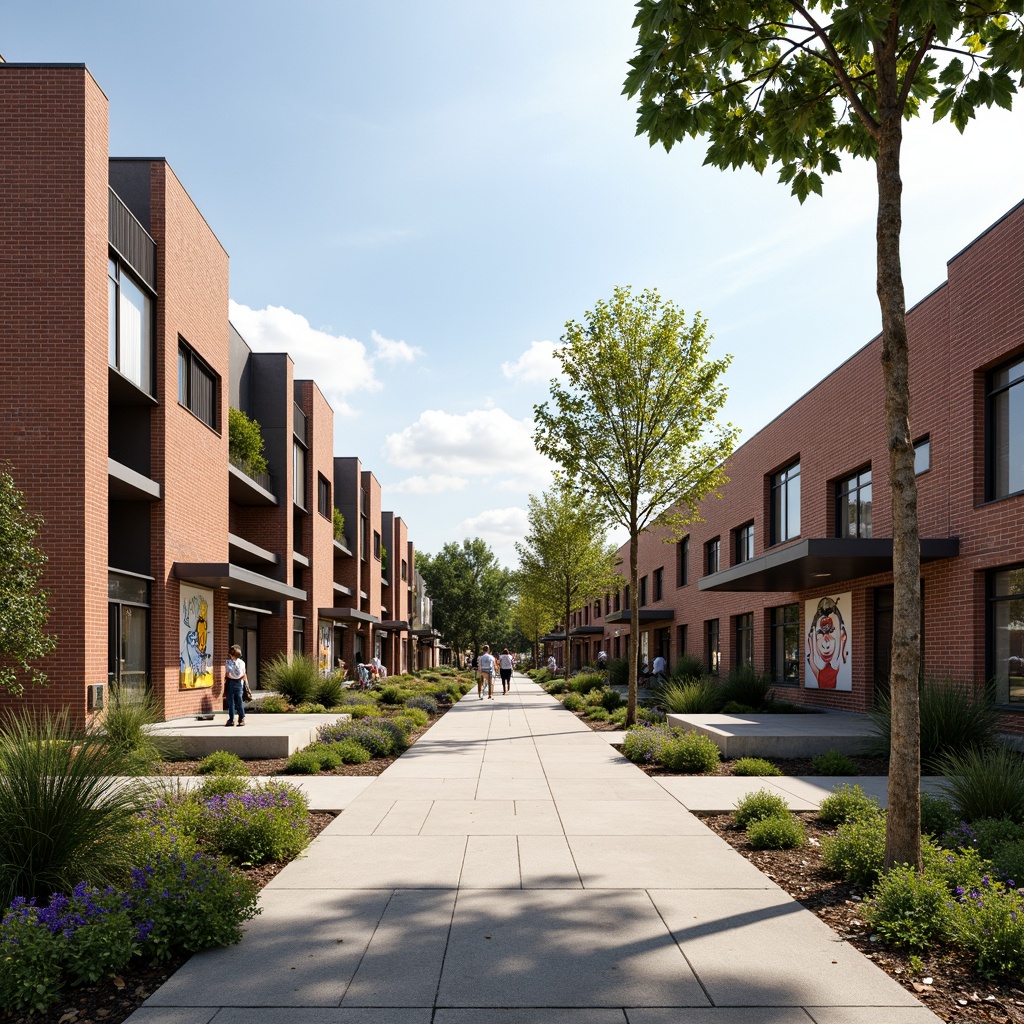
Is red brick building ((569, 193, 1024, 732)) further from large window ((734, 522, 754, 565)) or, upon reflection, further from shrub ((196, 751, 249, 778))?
shrub ((196, 751, 249, 778))

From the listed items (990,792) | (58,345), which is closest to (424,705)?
(58,345)

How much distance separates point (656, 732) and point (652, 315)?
9.10 metres

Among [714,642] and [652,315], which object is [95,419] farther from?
[714,642]

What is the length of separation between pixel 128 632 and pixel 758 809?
12.6 m

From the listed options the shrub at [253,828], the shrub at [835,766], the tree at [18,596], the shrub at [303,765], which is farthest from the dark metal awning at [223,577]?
the shrub at [835,766]

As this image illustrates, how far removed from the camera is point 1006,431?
46.2 ft

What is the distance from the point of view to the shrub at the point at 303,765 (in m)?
12.1

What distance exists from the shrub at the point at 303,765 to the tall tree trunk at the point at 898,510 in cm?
833

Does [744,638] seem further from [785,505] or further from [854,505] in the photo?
[854,505]

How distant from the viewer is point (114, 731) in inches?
459

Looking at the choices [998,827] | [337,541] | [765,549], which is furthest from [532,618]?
[998,827]

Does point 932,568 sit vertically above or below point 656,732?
above

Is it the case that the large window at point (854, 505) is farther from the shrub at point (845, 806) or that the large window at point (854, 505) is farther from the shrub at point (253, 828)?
the shrub at point (253, 828)

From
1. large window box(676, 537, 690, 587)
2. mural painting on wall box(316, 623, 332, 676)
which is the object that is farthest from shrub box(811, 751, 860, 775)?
large window box(676, 537, 690, 587)
